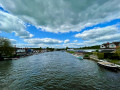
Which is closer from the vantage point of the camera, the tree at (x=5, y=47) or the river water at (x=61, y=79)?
the river water at (x=61, y=79)

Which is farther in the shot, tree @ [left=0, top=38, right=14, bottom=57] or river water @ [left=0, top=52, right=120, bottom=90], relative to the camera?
tree @ [left=0, top=38, right=14, bottom=57]

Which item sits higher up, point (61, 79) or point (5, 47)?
point (5, 47)

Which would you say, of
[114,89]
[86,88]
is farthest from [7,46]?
[114,89]

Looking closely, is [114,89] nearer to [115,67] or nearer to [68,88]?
[68,88]

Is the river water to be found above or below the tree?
below

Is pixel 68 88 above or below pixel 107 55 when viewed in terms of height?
below

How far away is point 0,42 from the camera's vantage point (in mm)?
46500

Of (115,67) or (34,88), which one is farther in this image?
(115,67)

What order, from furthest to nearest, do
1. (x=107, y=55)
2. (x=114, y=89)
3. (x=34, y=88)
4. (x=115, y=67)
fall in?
(x=107, y=55) < (x=115, y=67) < (x=34, y=88) < (x=114, y=89)

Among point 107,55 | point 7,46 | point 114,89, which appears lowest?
point 114,89

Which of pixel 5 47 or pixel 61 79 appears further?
pixel 5 47

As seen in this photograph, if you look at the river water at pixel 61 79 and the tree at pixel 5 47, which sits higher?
the tree at pixel 5 47

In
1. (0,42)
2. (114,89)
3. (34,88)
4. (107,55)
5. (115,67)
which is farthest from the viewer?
(0,42)

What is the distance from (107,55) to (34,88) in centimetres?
3319
